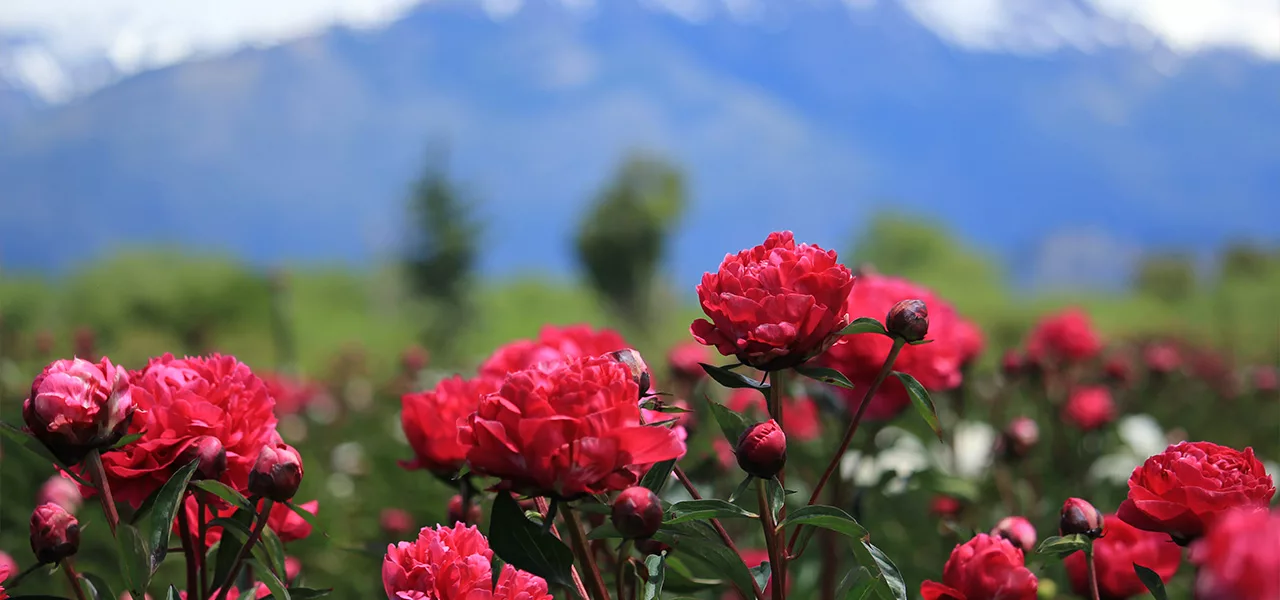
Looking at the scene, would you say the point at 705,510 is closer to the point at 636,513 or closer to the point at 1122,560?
the point at 636,513

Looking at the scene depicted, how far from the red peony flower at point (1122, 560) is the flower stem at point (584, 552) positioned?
0.41 m

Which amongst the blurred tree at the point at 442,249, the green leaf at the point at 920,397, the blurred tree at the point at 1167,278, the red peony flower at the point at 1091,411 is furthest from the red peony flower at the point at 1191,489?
the blurred tree at the point at 1167,278

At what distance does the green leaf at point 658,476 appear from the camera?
0.54 metres

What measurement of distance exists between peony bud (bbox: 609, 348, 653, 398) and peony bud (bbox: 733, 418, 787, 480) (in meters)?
0.07

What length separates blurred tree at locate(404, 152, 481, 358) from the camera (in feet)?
38.1

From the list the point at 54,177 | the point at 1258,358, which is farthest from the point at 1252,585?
the point at 54,177

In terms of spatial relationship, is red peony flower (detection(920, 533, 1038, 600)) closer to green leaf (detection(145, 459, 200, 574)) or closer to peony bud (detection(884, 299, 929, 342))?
peony bud (detection(884, 299, 929, 342))

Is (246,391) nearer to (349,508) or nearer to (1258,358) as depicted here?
(349,508)

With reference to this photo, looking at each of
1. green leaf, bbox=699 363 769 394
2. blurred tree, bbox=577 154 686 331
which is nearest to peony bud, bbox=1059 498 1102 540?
green leaf, bbox=699 363 769 394

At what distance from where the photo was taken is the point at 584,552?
1.67 feet

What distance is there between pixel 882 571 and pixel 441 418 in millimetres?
354

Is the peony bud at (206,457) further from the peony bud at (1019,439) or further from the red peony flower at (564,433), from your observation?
the peony bud at (1019,439)

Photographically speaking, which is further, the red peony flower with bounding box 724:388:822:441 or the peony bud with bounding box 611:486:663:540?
the red peony flower with bounding box 724:388:822:441

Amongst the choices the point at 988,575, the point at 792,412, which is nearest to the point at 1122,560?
the point at 988,575
